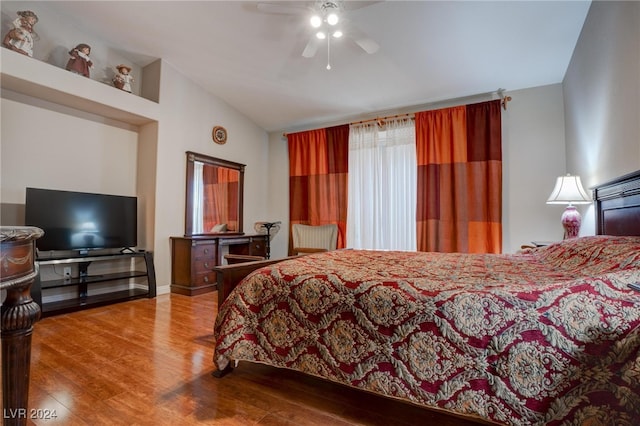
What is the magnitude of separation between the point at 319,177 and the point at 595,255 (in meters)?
3.70

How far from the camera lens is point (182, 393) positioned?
1581 millimetres

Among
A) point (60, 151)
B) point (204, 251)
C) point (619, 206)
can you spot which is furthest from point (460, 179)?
point (60, 151)

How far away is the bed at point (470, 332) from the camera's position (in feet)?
3.16

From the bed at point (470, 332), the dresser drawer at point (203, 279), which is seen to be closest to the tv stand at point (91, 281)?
the dresser drawer at point (203, 279)

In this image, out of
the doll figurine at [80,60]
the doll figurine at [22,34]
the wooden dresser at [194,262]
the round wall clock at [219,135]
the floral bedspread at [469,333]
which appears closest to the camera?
the floral bedspread at [469,333]

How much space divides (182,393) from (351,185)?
353 cm

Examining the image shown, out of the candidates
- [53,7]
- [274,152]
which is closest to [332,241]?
[274,152]

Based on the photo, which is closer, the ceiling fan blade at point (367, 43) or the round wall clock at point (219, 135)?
the ceiling fan blade at point (367, 43)

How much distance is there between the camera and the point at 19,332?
922 mm

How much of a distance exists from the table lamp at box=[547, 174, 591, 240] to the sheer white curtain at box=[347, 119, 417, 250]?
5.53ft

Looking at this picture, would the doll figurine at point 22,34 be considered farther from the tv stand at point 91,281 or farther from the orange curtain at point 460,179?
the orange curtain at point 460,179

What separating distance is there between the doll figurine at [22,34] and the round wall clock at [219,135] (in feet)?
6.73

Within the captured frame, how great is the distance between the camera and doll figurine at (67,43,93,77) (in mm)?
3150

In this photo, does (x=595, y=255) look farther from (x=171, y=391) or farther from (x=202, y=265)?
(x=202, y=265)
